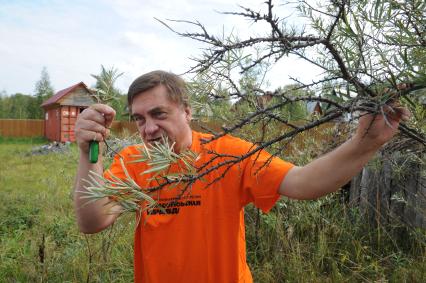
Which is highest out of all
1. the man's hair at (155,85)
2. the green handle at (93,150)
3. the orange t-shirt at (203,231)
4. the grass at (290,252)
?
the man's hair at (155,85)

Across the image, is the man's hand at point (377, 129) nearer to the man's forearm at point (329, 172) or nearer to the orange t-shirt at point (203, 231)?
the man's forearm at point (329, 172)

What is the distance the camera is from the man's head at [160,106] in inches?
62.4

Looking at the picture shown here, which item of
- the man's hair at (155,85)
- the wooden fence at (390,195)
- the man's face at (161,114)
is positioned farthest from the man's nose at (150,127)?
the wooden fence at (390,195)

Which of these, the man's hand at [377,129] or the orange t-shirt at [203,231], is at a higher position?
the man's hand at [377,129]

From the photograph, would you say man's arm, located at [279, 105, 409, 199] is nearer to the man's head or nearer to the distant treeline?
the man's head

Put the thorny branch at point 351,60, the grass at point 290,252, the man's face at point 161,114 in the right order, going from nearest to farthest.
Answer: the thorny branch at point 351,60, the man's face at point 161,114, the grass at point 290,252

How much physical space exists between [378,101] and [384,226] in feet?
9.84

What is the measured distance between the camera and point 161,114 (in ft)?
5.25

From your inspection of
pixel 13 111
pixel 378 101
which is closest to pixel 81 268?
pixel 378 101

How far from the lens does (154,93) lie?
5.44 feet

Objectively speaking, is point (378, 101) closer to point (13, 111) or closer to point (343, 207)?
point (343, 207)

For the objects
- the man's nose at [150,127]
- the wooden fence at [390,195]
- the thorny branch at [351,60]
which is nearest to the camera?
the thorny branch at [351,60]

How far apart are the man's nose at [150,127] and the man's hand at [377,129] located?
728 millimetres

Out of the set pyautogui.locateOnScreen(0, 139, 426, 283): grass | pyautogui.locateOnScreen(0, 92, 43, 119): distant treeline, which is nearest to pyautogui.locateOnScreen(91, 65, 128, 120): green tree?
pyautogui.locateOnScreen(0, 139, 426, 283): grass
